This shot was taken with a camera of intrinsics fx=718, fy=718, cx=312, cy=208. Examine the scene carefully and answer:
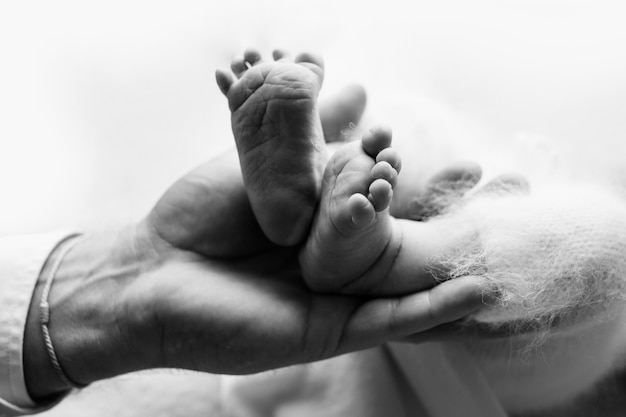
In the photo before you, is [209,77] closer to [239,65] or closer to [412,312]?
[239,65]

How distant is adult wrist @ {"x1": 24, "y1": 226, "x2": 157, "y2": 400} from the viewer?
723mm

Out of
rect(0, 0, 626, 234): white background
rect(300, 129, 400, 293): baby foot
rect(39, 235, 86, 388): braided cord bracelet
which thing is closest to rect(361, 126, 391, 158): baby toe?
rect(300, 129, 400, 293): baby foot

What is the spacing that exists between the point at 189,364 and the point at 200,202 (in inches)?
6.5

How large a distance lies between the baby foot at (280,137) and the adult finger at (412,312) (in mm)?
104

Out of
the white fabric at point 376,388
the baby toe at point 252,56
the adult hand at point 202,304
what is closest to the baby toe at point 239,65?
the baby toe at point 252,56

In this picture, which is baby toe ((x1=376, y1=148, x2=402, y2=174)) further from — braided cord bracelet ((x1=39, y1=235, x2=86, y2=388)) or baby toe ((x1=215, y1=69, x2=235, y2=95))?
braided cord bracelet ((x1=39, y1=235, x2=86, y2=388))

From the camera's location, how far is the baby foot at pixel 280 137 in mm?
632

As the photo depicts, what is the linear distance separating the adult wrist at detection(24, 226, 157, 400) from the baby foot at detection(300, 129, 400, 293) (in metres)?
0.19

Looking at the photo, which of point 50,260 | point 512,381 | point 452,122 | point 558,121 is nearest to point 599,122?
point 558,121

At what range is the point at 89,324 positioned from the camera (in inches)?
29.0

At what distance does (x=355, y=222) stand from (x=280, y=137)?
11cm

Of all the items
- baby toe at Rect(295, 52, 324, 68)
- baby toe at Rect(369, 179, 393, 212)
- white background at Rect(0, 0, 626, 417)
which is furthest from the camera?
white background at Rect(0, 0, 626, 417)

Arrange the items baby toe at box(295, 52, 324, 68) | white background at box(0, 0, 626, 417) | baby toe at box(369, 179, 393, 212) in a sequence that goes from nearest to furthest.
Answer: baby toe at box(369, 179, 393, 212), baby toe at box(295, 52, 324, 68), white background at box(0, 0, 626, 417)

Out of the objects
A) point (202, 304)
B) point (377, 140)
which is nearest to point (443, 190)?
point (377, 140)
